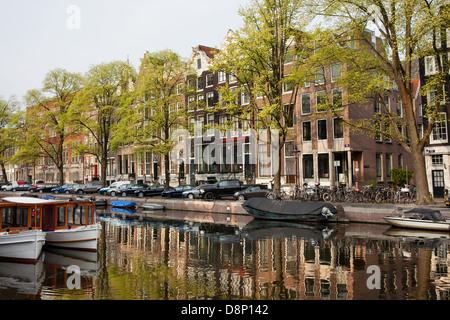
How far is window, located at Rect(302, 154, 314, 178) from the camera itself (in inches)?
1606

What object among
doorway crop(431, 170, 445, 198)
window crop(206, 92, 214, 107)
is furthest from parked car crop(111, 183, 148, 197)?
doorway crop(431, 170, 445, 198)

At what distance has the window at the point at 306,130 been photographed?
41.4 m

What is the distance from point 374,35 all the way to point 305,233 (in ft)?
96.0

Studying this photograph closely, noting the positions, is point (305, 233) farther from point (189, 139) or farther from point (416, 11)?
point (189, 139)

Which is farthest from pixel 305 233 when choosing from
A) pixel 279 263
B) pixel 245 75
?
pixel 245 75

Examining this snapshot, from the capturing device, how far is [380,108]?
41719 mm

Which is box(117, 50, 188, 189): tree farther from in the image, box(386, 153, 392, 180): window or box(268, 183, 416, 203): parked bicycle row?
box(386, 153, 392, 180): window

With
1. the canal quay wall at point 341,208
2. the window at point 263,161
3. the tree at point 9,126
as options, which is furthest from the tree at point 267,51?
the tree at point 9,126

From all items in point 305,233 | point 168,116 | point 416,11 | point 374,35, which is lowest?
point 305,233

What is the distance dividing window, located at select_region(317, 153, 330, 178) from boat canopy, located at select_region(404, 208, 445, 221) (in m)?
17.3

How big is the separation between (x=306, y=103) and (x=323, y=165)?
7.07 metres

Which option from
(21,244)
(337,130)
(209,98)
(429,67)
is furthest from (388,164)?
(21,244)

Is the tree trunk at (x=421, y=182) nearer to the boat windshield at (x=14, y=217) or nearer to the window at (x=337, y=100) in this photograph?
the window at (x=337, y=100)
